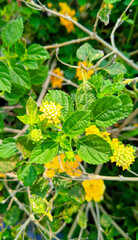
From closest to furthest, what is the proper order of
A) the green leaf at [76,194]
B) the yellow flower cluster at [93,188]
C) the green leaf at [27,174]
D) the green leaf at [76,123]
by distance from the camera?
the green leaf at [76,123] < the green leaf at [27,174] < the green leaf at [76,194] < the yellow flower cluster at [93,188]

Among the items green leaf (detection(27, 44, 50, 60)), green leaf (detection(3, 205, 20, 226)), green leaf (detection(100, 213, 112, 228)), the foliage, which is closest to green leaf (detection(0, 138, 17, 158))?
the foliage

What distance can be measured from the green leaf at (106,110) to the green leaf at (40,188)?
32 centimetres

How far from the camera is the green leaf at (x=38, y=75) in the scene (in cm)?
87

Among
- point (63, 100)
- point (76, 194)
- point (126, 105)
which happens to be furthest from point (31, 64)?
point (76, 194)

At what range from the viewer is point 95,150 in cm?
58

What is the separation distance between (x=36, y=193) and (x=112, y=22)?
0.89 m

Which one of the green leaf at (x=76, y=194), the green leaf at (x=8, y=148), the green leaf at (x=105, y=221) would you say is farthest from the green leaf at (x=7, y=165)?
the green leaf at (x=105, y=221)

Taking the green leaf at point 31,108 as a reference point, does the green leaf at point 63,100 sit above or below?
above

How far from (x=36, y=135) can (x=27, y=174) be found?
18 centimetres

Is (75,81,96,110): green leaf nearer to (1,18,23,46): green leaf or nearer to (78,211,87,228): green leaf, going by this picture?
(1,18,23,46): green leaf

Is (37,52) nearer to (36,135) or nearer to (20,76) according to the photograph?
(20,76)

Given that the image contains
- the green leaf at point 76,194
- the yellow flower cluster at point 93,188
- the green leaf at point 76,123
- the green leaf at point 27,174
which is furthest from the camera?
the yellow flower cluster at point 93,188

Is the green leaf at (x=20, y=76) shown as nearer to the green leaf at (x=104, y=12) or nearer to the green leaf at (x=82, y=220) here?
the green leaf at (x=104, y=12)

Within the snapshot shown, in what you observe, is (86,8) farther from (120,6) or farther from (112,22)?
(120,6)
